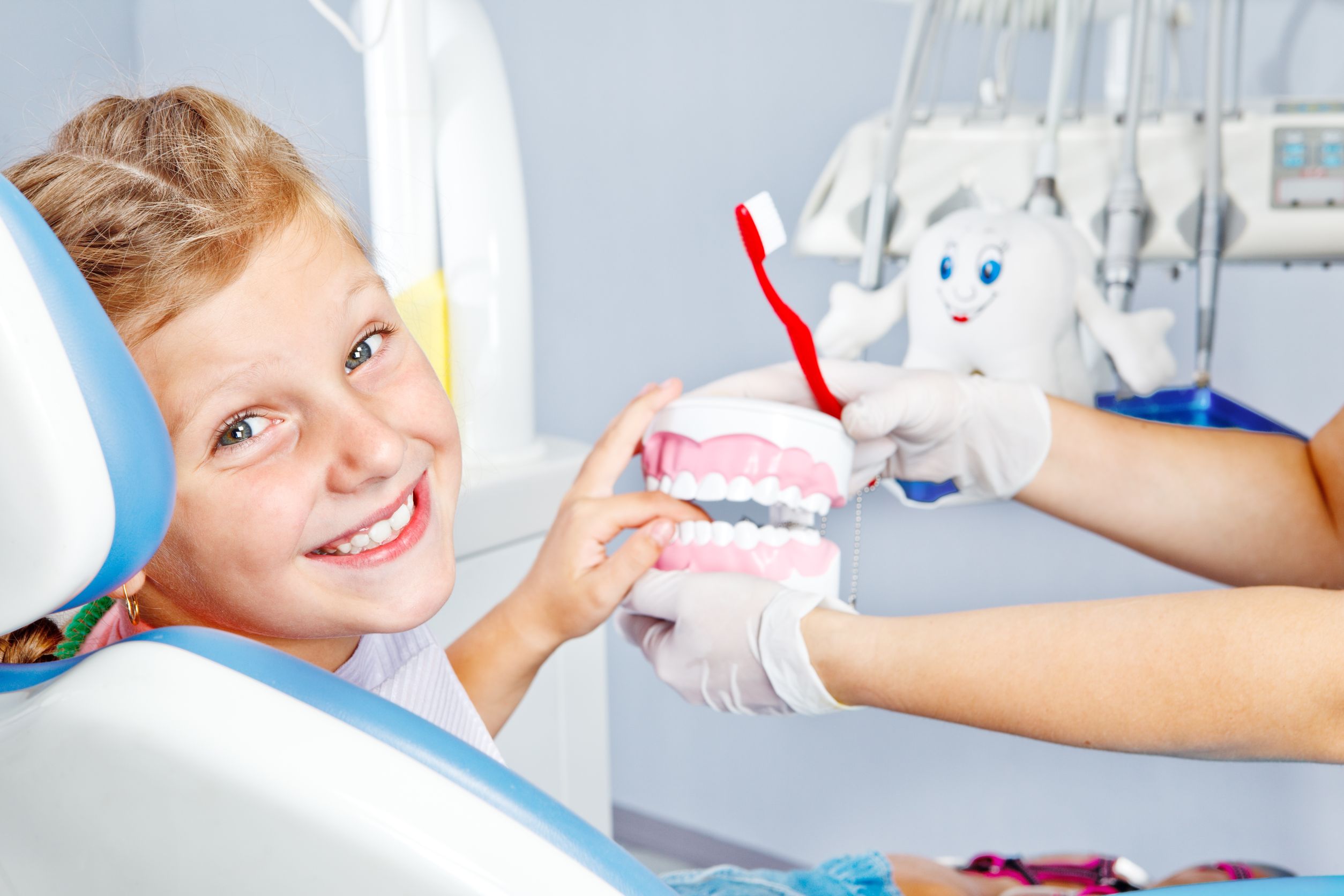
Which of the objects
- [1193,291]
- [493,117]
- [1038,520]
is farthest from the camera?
[1038,520]

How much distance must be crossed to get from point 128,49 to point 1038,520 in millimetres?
1758

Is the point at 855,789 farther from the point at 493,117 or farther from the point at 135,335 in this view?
the point at 135,335

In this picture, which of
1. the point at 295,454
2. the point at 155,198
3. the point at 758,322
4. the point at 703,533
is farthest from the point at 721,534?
the point at 758,322

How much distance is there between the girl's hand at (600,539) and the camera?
911mm

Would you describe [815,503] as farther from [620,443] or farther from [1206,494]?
[1206,494]

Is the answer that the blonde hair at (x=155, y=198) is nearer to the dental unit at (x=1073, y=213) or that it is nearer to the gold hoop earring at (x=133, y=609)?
the gold hoop earring at (x=133, y=609)

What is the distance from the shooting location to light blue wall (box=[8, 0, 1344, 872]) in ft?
4.99

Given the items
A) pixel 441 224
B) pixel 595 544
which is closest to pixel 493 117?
pixel 441 224

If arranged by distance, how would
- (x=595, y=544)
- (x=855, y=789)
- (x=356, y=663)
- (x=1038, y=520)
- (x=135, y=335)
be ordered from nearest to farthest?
(x=135, y=335)
(x=356, y=663)
(x=595, y=544)
(x=1038, y=520)
(x=855, y=789)

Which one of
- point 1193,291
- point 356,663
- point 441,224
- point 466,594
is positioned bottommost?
point 466,594

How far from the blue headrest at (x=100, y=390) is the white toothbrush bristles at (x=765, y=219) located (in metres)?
0.50

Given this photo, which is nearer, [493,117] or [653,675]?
[493,117]

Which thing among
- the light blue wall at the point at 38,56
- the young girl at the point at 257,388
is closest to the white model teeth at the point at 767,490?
the young girl at the point at 257,388

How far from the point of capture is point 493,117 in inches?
45.3
